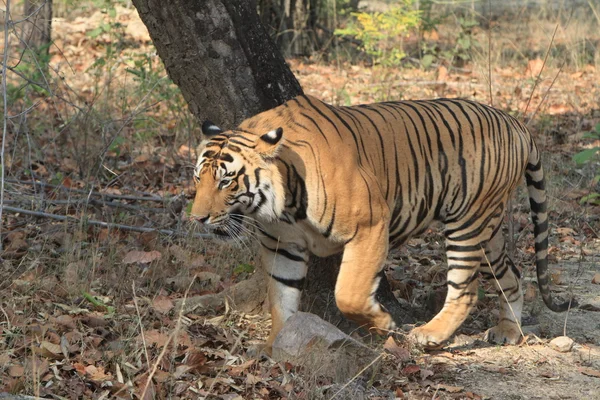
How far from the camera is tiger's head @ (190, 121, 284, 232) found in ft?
13.0

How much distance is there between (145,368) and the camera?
12.3ft

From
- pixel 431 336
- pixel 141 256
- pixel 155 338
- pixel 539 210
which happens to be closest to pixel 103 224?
pixel 141 256

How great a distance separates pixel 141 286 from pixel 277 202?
57.7 inches

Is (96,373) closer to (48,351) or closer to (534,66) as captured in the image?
(48,351)

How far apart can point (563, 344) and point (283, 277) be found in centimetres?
166

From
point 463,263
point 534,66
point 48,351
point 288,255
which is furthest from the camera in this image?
point 534,66

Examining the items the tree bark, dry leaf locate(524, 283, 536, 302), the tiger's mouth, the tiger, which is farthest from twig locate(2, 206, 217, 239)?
dry leaf locate(524, 283, 536, 302)

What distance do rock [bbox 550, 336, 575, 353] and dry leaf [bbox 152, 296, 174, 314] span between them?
2228 millimetres

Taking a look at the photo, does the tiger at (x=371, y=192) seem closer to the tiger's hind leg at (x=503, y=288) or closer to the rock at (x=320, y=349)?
the tiger's hind leg at (x=503, y=288)

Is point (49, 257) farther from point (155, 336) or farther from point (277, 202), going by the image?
point (277, 202)

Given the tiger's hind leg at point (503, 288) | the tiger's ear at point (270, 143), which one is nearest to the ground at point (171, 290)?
the tiger's hind leg at point (503, 288)

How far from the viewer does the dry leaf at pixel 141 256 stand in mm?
5273

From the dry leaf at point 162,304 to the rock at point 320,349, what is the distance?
2.61 feet

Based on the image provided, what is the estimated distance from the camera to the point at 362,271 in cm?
425
